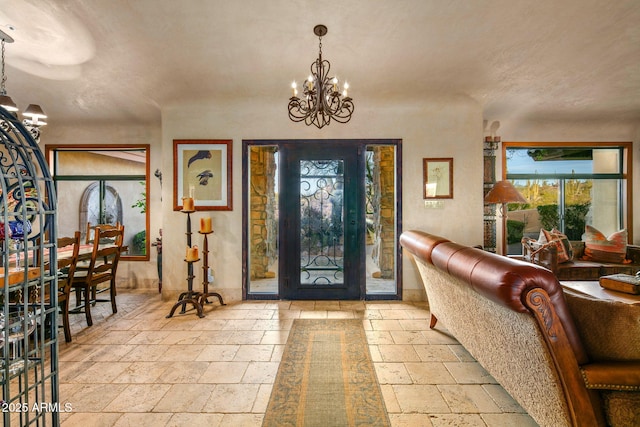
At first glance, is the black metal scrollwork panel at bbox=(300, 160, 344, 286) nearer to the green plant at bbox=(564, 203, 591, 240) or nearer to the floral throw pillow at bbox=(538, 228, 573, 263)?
the floral throw pillow at bbox=(538, 228, 573, 263)

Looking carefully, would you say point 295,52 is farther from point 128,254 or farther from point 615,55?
point 128,254

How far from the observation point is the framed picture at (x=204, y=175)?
4.28 m

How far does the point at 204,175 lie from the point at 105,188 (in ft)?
6.98

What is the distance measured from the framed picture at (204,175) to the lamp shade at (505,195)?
3.45 m

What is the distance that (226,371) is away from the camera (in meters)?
2.43

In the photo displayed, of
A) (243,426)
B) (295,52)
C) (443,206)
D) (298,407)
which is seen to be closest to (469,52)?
(295,52)

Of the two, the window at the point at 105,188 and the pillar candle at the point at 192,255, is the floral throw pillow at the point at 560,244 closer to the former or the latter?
the pillar candle at the point at 192,255

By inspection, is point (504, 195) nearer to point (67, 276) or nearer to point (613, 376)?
point (613, 376)

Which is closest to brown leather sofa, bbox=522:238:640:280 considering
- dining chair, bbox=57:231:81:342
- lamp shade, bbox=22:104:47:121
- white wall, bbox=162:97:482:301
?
white wall, bbox=162:97:482:301

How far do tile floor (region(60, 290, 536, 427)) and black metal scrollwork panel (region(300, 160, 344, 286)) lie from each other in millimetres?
661

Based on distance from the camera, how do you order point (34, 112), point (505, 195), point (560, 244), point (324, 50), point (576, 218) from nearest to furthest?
point (324, 50) → point (34, 112) → point (505, 195) → point (560, 244) → point (576, 218)

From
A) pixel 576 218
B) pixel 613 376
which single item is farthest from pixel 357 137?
pixel 576 218

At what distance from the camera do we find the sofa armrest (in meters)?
1.30

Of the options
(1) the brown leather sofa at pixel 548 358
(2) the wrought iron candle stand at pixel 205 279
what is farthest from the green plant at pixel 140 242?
(1) the brown leather sofa at pixel 548 358
